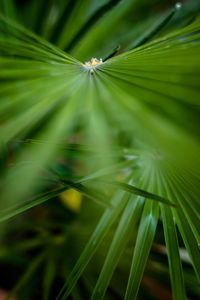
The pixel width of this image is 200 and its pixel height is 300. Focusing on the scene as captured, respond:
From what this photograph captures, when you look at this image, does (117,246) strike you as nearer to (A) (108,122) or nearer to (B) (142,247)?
(B) (142,247)

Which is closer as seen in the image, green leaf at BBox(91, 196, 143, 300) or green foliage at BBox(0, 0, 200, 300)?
green foliage at BBox(0, 0, 200, 300)

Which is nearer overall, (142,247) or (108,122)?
(108,122)

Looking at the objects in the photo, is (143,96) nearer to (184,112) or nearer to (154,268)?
(184,112)

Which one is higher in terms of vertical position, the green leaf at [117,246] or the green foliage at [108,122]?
the green foliage at [108,122]

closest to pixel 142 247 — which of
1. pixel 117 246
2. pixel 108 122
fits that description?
pixel 117 246

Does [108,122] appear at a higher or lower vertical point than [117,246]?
higher

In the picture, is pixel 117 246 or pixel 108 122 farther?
pixel 117 246

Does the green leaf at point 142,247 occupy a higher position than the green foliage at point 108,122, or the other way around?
the green foliage at point 108,122

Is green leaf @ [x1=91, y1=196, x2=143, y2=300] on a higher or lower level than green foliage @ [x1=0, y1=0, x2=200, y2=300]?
lower

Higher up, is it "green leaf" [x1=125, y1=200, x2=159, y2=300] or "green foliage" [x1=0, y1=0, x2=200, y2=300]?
"green foliage" [x1=0, y1=0, x2=200, y2=300]

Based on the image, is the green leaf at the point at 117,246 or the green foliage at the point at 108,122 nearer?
the green foliage at the point at 108,122

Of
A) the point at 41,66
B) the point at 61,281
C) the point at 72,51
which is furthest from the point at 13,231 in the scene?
the point at 41,66

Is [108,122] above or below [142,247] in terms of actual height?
above
